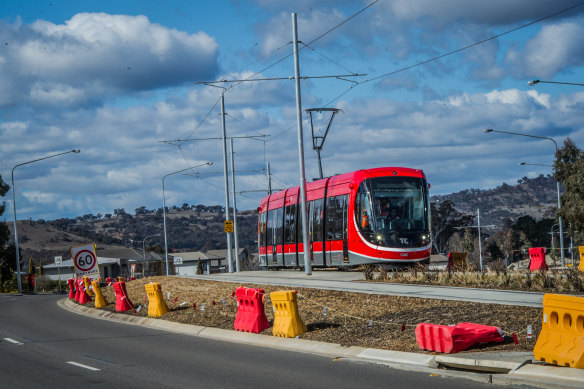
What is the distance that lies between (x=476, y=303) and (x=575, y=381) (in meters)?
6.61

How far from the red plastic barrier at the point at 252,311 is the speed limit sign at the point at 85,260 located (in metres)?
13.2

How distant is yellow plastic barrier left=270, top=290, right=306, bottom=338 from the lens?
15.3 m

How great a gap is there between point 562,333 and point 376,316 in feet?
21.1

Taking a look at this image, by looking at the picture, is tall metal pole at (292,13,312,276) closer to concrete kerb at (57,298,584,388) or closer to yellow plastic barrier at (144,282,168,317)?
yellow plastic barrier at (144,282,168,317)

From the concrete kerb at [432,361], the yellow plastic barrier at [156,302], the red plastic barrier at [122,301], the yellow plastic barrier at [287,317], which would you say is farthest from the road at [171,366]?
the red plastic barrier at [122,301]

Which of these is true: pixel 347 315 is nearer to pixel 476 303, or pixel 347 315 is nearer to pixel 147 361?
pixel 476 303

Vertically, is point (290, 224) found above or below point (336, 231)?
above

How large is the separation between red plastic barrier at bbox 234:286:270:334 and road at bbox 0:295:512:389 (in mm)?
791

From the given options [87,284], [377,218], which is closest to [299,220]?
[377,218]

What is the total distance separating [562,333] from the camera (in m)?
10.0

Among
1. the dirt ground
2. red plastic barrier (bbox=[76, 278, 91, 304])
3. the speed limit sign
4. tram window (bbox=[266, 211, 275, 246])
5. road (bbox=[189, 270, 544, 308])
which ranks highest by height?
tram window (bbox=[266, 211, 275, 246])

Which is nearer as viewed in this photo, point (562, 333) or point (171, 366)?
point (562, 333)

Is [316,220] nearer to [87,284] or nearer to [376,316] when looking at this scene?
[87,284]

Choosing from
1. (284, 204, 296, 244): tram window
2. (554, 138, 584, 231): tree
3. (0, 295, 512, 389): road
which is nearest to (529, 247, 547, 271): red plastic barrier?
(284, 204, 296, 244): tram window
